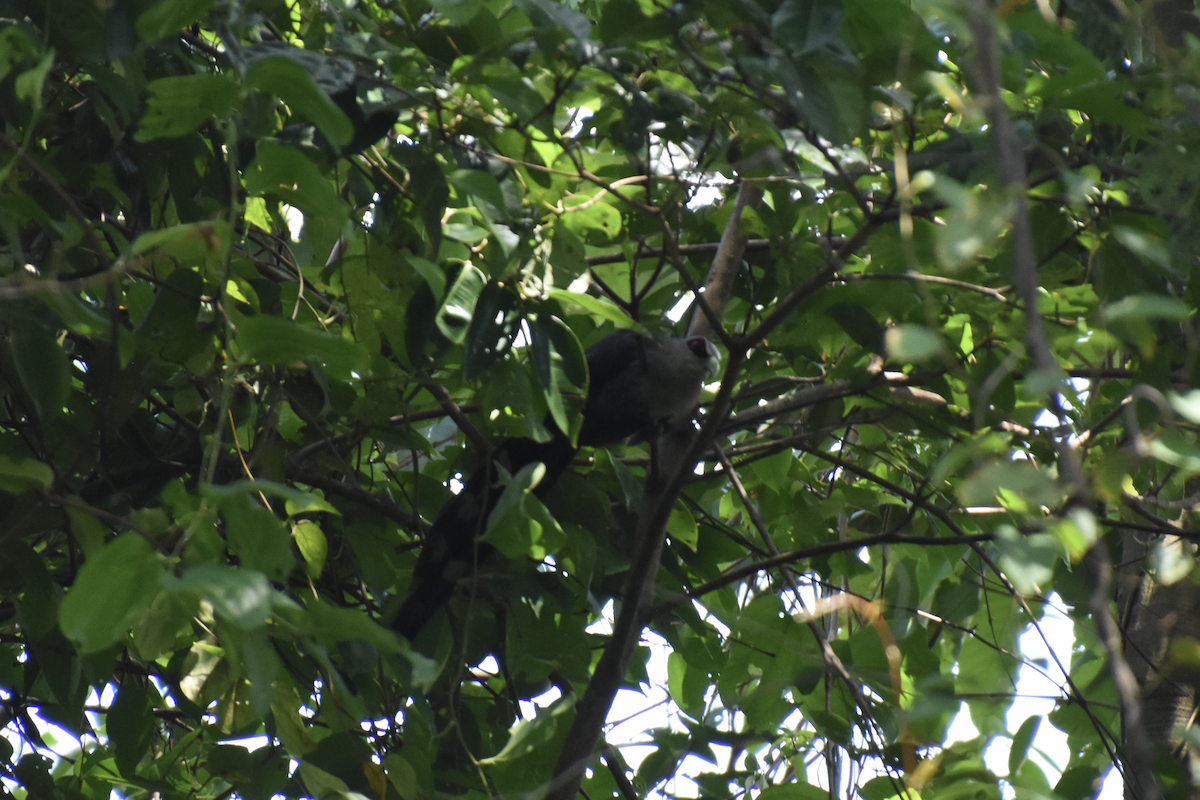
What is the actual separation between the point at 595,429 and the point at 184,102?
1769 mm

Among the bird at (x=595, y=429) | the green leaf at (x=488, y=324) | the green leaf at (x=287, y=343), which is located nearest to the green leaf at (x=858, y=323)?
the bird at (x=595, y=429)

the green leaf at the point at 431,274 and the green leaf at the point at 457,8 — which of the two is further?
the green leaf at the point at 431,274

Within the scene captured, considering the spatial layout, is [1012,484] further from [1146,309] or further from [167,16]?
[167,16]

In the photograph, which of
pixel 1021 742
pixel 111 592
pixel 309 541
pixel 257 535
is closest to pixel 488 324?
pixel 309 541

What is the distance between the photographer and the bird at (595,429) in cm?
231

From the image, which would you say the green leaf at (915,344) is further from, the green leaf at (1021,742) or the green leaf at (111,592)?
the green leaf at (1021,742)

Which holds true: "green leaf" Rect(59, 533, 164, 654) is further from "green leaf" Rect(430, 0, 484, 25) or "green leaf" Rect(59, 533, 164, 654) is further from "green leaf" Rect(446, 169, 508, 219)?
"green leaf" Rect(430, 0, 484, 25)

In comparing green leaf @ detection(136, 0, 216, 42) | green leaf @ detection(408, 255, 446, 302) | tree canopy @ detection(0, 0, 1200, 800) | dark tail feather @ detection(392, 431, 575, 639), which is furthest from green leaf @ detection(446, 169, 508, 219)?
dark tail feather @ detection(392, 431, 575, 639)

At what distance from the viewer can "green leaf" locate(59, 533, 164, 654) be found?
3.09ft

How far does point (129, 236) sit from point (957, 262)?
1811 mm

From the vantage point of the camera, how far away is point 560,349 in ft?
5.61

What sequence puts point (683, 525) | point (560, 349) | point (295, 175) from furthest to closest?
1. point (683, 525)
2. point (560, 349)
3. point (295, 175)

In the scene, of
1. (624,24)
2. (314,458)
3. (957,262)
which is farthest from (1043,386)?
(314,458)

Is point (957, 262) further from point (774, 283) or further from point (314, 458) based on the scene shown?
point (314, 458)
